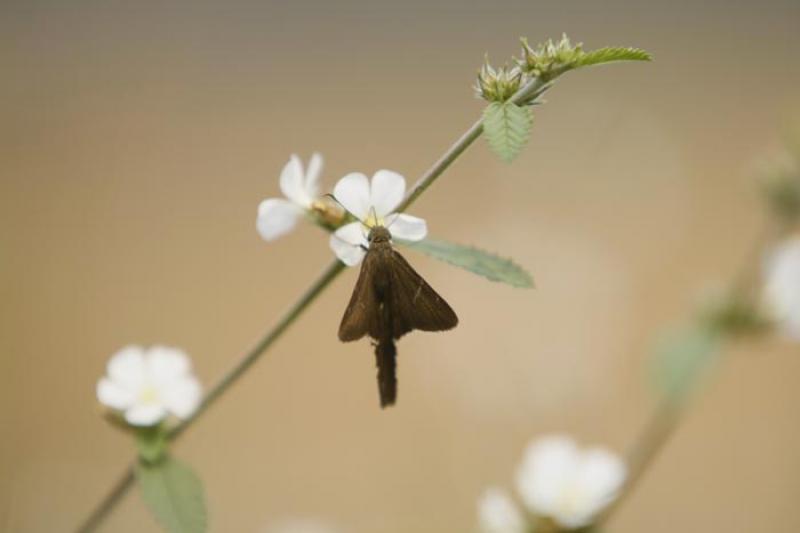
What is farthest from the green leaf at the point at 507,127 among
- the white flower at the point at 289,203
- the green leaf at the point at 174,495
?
the green leaf at the point at 174,495

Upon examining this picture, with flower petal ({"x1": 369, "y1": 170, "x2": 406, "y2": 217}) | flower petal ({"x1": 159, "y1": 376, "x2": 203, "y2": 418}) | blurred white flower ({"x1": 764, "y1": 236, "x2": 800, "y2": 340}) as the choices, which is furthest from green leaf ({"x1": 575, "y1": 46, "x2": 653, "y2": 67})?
blurred white flower ({"x1": 764, "y1": 236, "x2": 800, "y2": 340})

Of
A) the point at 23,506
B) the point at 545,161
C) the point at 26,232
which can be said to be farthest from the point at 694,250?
the point at 23,506

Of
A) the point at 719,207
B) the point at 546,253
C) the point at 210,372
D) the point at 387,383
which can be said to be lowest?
the point at 387,383

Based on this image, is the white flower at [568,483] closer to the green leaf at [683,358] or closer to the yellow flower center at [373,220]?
the green leaf at [683,358]

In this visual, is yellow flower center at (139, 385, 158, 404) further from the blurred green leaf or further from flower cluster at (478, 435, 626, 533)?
flower cluster at (478, 435, 626, 533)

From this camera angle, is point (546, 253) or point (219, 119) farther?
point (219, 119)

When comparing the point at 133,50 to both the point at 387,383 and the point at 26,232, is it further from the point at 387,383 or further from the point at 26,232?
the point at 387,383
